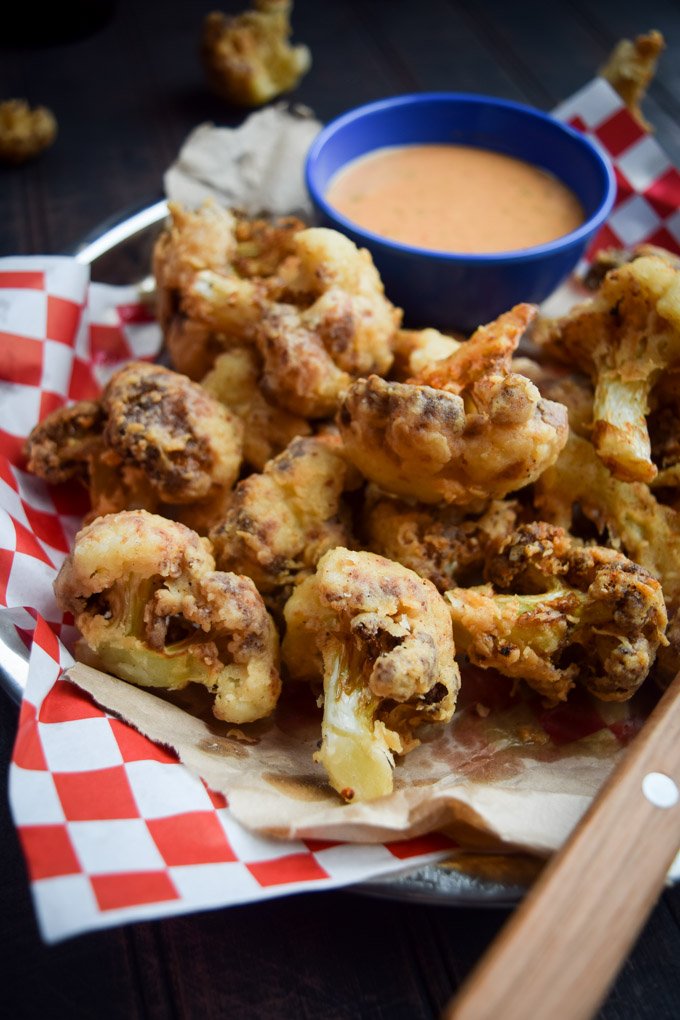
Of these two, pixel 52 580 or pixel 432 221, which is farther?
pixel 432 221

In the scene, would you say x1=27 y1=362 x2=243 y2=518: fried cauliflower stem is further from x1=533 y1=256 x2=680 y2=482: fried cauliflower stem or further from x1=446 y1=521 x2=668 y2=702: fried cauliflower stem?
x1=533 y1=256 x2=680 y2=482: fried cauliflower stem

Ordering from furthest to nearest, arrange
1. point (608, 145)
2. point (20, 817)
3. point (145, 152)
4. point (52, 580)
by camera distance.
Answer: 1. point (145, 152)
2. point (608, 145)
3. point (52, 580)
4. point (20, 817)

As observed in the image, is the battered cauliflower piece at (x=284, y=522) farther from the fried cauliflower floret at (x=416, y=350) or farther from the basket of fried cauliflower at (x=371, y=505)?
the fried cauliflower floret at (x=416, y=350)

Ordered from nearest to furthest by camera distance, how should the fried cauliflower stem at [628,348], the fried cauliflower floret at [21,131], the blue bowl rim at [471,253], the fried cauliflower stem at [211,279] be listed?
the fried cauliflower stem at [628,348], the fried cauliflower stem at [211,279], the blue bowl rim at [471,253], the fried cauliflower floret at [21,131]

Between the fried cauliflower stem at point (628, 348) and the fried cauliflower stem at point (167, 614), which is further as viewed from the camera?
the fried cauliflower stem at point (628, 348)

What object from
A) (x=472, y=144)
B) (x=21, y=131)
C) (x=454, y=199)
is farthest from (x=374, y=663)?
(x=21, y=131)

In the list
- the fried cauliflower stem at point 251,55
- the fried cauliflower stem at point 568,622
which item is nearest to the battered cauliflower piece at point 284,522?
the fried cauliflower stem at point 568,622

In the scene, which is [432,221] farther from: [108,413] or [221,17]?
[221,17]

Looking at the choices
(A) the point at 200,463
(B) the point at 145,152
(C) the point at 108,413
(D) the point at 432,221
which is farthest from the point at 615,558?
(B) the point at 145,152
